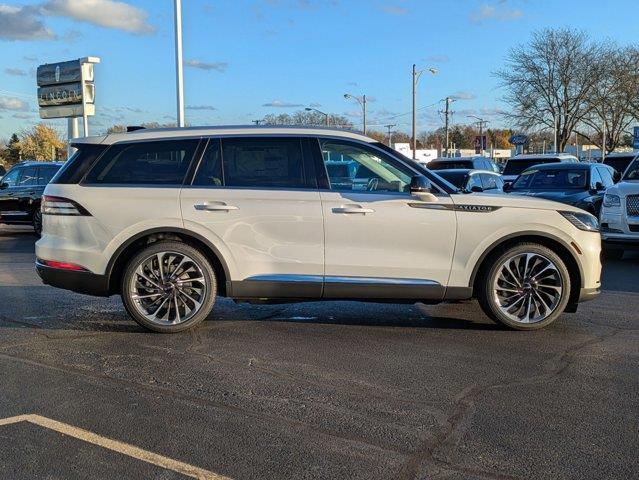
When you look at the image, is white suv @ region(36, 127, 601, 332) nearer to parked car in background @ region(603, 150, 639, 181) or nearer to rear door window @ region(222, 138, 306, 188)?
rear door window @ region(222, 138, 306, 188)

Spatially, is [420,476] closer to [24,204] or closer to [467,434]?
[467,434]

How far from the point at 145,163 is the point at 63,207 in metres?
0.85

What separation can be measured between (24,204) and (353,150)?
477 inches

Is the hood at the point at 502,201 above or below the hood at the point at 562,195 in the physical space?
above

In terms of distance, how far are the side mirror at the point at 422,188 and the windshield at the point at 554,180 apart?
7.99 meters

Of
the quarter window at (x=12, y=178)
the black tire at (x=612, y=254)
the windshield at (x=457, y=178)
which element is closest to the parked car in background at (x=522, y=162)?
the windshield at (x=457, y=178)

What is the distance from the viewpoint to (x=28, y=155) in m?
74.6

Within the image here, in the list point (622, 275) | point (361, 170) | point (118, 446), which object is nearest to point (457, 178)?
point (622, 275)

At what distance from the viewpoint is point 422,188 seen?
5.68 metres

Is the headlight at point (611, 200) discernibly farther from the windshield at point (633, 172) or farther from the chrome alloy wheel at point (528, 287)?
the chrome alloy wheel at point (528, 287)

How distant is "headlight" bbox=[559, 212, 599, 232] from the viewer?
595 centimetres

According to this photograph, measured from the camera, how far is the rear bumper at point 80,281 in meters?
5.89

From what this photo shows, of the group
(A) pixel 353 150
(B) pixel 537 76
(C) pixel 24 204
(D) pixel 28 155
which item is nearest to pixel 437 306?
(A) pixel 353 150

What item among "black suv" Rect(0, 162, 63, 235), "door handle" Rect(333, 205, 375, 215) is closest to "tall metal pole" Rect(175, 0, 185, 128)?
"black suv" Rect(0, 162, 63, 235)
